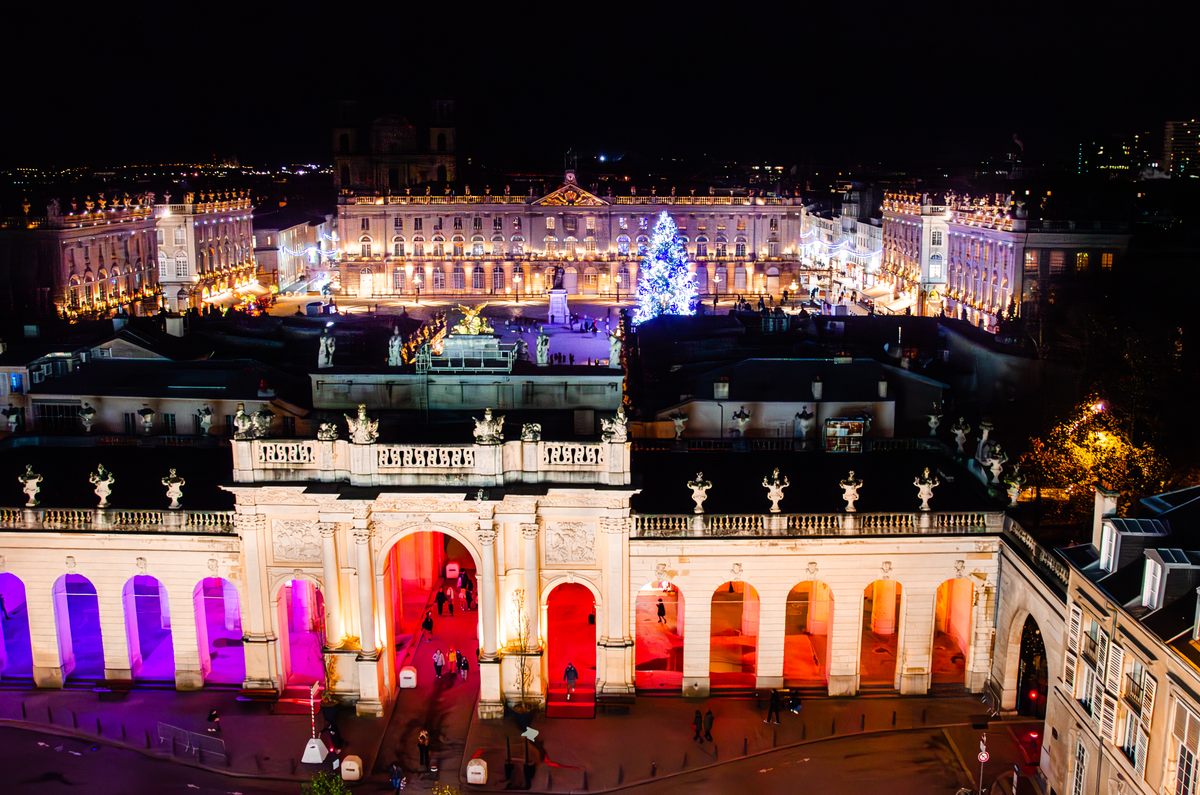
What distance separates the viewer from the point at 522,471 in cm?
3816

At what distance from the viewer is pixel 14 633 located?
4497cm

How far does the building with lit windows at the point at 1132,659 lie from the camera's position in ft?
84.5

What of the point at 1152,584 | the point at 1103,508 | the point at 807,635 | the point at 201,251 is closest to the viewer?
the point at 1152,584

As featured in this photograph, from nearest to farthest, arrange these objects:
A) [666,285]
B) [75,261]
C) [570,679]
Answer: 1. [570,679]
2. [666,285]
3. [75,261]

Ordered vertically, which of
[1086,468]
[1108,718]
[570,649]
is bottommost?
[570,649]

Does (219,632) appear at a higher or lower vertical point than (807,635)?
higher

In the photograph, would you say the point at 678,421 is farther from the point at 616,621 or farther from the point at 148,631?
the point at 148,631

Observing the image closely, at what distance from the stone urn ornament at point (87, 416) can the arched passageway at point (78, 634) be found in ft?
25.0

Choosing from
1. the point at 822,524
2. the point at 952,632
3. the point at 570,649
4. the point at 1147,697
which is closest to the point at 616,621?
the point at 570,649

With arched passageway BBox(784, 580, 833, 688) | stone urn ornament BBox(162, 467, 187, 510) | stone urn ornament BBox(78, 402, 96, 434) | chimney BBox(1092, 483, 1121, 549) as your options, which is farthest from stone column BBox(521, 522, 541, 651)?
stone urn ornament BBox(78, 402, 96, 434)

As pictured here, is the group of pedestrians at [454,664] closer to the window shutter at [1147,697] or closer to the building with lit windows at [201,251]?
the window shutter at [1147,697]

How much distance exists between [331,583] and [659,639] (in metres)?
13.5

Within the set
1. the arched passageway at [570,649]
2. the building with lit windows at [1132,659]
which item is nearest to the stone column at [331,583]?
the arched passageway at [570,649]

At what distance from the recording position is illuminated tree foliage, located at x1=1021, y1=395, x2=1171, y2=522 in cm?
4222
